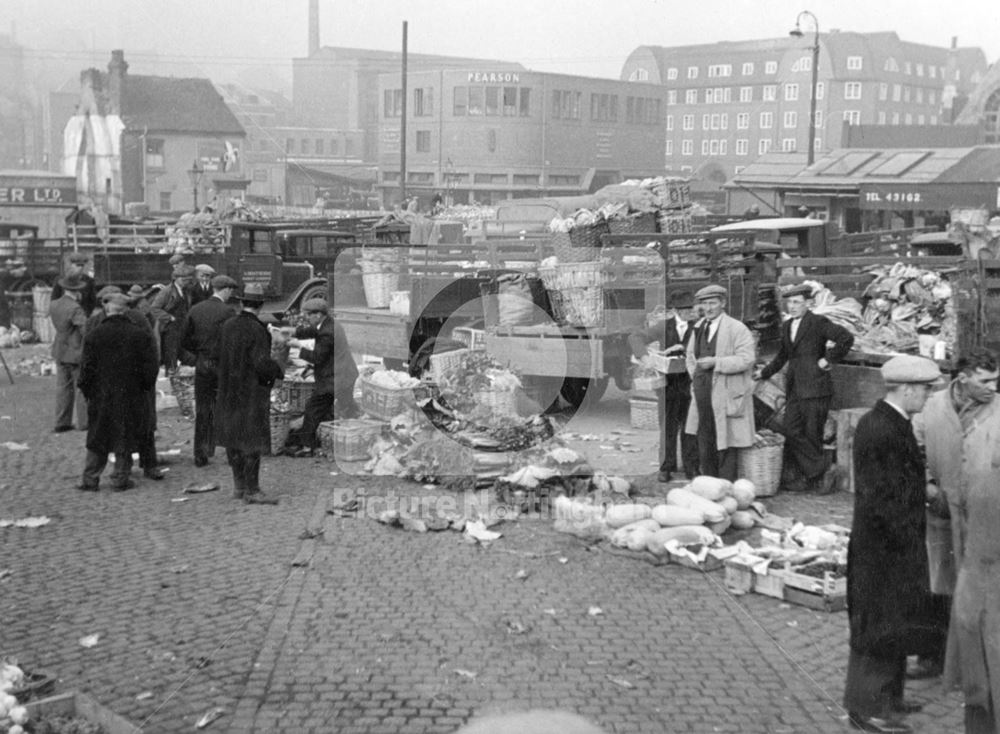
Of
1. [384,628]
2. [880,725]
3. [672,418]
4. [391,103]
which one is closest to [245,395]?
[384,628]

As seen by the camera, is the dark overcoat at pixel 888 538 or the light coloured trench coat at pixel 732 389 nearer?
the dark overcoat at pixel 888 538

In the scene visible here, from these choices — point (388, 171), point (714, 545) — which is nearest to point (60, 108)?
point (388, 171)

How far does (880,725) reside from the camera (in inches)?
217

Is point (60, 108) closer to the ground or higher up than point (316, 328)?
higher up

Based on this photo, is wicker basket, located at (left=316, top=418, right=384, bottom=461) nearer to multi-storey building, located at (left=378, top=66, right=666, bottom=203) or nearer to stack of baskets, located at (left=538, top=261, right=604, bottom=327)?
stack of baskets, located at (left=538, top=261, right=604, bottom=327)

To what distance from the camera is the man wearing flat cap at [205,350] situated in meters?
11.4

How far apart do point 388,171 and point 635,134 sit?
17265 millimetres

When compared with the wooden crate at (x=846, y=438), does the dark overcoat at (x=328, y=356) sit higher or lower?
higher

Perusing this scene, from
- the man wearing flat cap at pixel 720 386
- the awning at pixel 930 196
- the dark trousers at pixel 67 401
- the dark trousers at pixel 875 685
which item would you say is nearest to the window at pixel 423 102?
the awning at pixel 930 196

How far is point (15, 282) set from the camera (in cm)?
2536

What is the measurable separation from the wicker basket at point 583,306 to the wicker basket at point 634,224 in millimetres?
1377

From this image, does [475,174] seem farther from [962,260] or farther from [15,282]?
[962,260]

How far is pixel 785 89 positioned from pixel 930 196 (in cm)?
4423

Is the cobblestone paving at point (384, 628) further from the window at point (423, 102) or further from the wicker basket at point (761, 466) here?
the window at point (423, 102)
